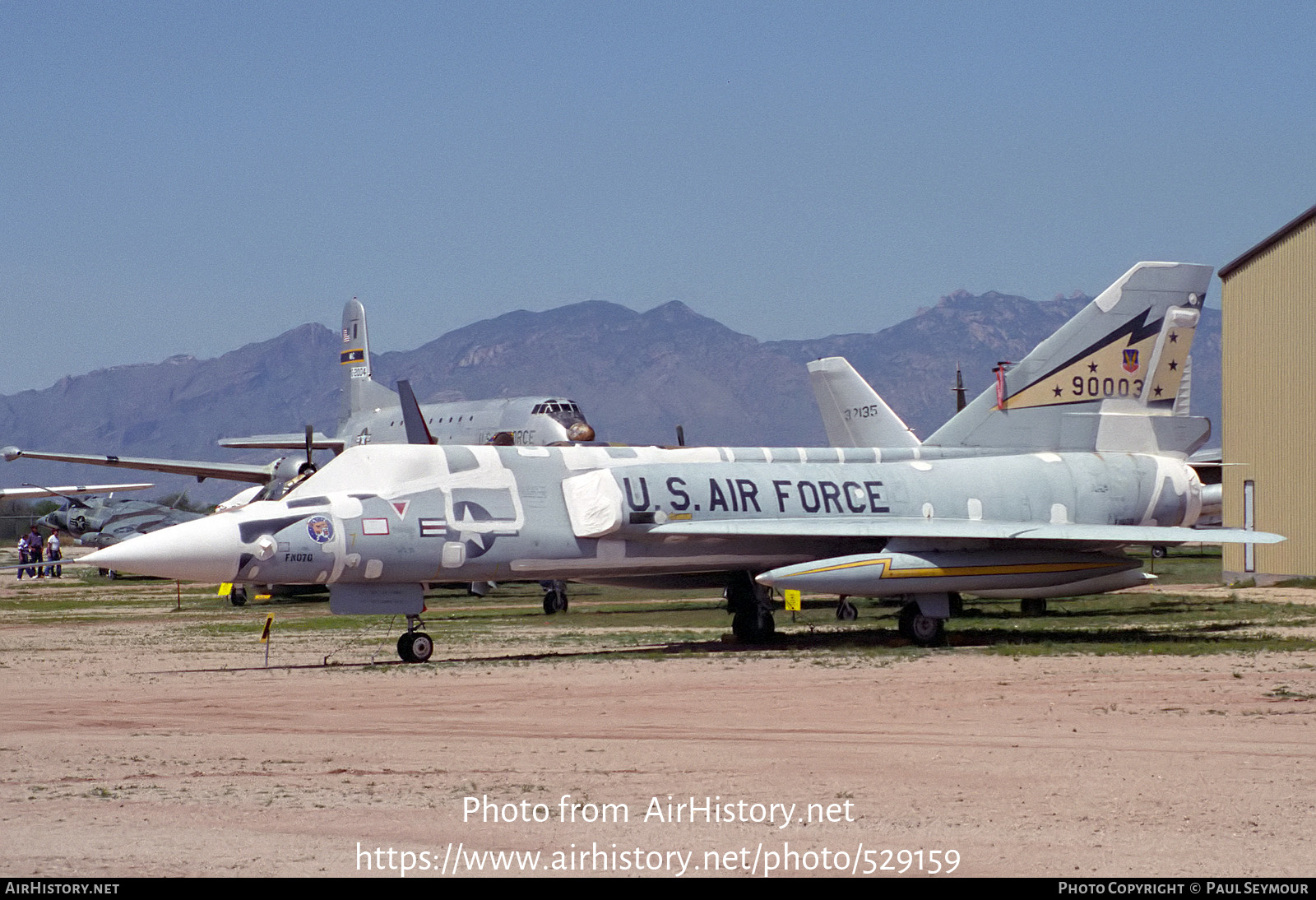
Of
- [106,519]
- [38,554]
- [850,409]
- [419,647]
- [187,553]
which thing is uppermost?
[850,409]

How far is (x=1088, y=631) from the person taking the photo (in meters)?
20.8

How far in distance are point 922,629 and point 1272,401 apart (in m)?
17.5

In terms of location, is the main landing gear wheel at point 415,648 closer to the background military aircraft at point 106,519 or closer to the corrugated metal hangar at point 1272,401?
the corrugated metal hangar at point 1272,401

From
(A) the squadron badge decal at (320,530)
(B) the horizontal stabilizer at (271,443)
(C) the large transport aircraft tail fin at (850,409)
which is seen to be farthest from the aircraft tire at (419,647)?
(B) the horizontal stabilizer at (271,443)

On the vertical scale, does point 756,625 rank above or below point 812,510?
below

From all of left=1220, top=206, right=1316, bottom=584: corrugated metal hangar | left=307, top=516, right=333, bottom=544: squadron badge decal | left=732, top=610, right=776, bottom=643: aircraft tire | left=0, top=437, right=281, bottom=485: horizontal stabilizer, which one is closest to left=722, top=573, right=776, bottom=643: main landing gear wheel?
left=732, top=610, right=776, bottom=643: aircraft tire

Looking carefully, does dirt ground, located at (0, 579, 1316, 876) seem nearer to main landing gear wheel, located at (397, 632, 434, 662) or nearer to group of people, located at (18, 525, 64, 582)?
main landing gear wheel, located at (397, 632, 434, 662)

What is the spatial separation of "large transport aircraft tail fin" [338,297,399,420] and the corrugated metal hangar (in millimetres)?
33889

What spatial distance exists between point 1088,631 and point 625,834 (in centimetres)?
1443

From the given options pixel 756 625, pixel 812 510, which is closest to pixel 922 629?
pixel 812 510

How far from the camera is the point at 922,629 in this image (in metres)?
19.6

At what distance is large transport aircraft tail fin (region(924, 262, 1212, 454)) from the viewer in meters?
22.9

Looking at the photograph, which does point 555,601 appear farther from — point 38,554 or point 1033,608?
point 38,554
